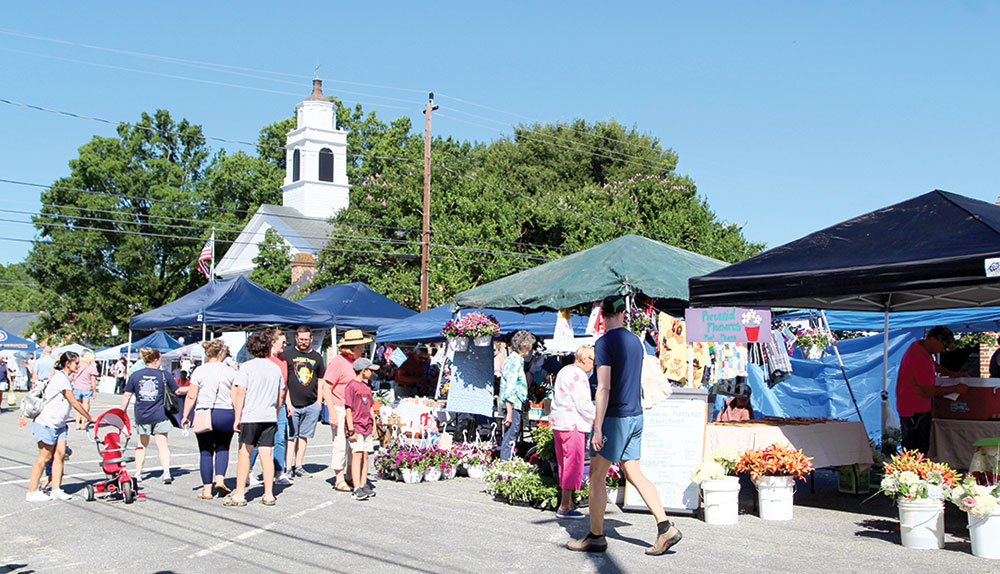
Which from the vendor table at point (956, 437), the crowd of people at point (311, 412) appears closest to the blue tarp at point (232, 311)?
the crowd of people at point (311, 412)

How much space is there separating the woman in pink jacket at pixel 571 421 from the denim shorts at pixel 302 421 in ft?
12.8

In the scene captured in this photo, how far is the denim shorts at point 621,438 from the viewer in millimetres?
6691

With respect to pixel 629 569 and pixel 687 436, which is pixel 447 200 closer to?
pixel 687 436

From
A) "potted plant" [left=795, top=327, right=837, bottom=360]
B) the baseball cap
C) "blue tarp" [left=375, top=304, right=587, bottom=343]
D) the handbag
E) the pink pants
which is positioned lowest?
the pink pants

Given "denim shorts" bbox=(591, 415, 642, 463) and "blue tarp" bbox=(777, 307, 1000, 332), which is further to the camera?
"blue tarp" bbox=(777, 307, 1000, 332)

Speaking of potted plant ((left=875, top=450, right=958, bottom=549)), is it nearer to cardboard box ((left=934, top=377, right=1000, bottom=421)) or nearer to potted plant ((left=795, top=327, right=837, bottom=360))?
cardboard box ((left=934, top=377, right=1000, bottom=421))

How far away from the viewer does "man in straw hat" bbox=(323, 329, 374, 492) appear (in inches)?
403

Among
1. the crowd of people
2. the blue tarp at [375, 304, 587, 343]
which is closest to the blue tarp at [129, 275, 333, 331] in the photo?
the blue tarp at [375, 304, 587, 343]

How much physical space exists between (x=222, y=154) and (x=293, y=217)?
256 inches

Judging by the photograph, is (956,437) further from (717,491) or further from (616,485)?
(616,485)

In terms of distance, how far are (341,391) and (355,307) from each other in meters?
13.6

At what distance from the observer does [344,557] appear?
22.3 feet

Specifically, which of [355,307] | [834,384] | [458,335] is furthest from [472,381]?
[355,307]

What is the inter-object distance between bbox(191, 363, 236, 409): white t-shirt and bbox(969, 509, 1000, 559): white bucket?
6.94 m
